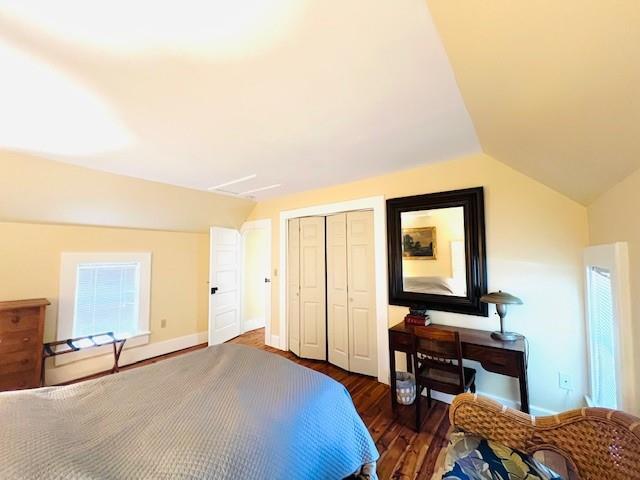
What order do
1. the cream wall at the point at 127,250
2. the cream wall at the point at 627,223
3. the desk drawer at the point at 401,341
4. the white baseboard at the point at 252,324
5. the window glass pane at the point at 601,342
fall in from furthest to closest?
the white baseboard at the point at 252,324 < the cream wall at the point at 127,250 < the desk drawer at the point at 401,341 < the window glass pane at the point at 601,342 < the cream wall at the point at 627,223

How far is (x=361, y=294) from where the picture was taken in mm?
3186

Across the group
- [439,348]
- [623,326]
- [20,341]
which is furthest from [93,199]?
[623,326]

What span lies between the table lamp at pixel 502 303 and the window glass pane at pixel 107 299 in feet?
14.1

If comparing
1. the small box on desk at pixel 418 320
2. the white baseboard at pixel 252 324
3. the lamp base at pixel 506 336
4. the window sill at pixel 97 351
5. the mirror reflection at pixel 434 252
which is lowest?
the white baseboard at pixel 252 324

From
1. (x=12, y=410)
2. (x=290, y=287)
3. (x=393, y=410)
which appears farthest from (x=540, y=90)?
(x=290, y=287)

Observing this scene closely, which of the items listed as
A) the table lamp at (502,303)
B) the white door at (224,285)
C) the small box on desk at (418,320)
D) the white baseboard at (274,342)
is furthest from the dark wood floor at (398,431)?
the white door at (224,285)

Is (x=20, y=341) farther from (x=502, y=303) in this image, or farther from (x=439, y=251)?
(x=502, y=303)

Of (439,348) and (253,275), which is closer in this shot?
(439,348)

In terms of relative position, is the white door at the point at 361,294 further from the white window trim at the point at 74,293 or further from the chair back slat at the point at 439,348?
the white window trim at the point at 74,293

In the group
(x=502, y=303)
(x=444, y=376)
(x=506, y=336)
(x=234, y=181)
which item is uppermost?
(x=234, y=181)

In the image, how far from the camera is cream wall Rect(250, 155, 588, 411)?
6.58 ft

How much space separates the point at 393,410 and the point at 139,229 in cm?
390

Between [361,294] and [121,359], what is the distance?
10.9ft

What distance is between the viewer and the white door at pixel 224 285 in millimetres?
4055
